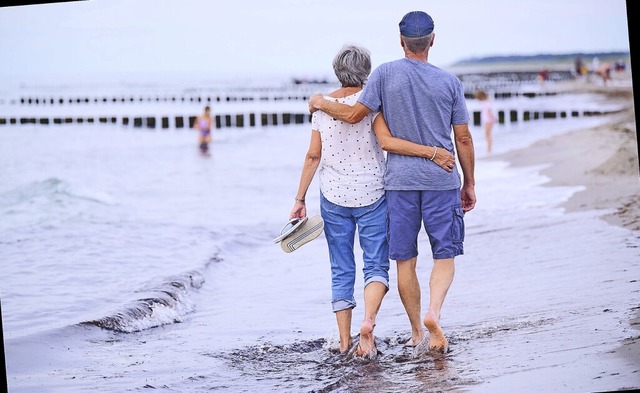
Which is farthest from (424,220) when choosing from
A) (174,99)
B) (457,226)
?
(174,99)

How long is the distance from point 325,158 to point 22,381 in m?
1.32

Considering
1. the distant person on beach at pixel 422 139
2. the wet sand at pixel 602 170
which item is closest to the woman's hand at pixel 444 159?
the distant person on beach at pixel 422 139

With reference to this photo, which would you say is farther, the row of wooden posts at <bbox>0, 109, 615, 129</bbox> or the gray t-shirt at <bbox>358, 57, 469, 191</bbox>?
the row of wooden posts at <bbox>0, 109, 615, 129</bbox>

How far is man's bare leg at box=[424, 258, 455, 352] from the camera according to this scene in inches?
130

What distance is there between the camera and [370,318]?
11.3 feet

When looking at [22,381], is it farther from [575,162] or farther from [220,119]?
[220,119]

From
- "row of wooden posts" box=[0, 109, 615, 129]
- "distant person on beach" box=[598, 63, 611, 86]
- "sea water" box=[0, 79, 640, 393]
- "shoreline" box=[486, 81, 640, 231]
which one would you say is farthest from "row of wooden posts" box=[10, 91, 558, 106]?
"sea water" box=[0, 79, 640, 393]

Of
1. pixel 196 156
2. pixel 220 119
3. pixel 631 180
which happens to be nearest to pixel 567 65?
pixel 220 119

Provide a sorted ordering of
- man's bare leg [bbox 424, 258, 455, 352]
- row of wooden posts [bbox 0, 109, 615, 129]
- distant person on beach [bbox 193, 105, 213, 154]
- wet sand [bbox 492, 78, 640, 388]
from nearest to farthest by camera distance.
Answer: man's bare leg [bbox 424, 258, 455, 352] → wet sand [bbox 492, 78, 640, 388] → distant person on beach [bbox 193, 105, 213, 154] → row of wooden posts [bbox 0, 109, 615, 129]

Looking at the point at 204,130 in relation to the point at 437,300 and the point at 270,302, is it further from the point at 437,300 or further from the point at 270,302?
the point at 437,300

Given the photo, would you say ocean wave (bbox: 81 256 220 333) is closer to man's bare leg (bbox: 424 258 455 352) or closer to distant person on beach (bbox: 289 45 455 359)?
distant person on beach (bbox: 289 45 455 359)

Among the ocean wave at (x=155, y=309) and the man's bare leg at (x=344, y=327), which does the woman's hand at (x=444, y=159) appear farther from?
the ocean wave at (x=155, y=309)

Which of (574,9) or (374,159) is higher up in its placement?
(574,9)

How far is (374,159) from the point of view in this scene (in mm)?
3479
